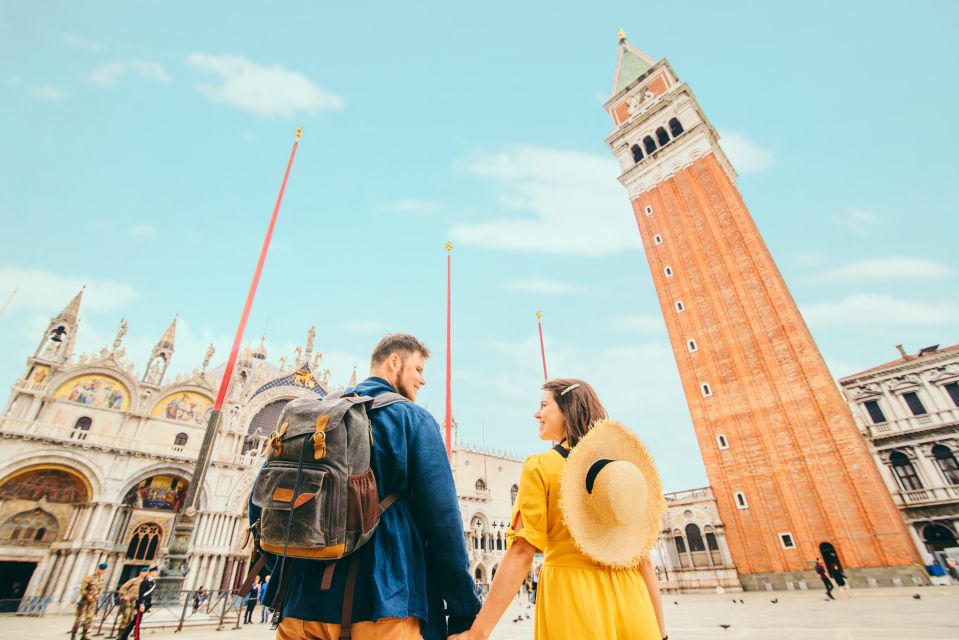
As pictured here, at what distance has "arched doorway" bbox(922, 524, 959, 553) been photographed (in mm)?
19328

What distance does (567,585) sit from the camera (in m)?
2.09

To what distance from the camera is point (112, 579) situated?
1886 cm

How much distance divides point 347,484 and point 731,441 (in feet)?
84.6

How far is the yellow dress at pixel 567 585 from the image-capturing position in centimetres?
199

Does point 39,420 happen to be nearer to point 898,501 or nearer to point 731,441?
point 731,441

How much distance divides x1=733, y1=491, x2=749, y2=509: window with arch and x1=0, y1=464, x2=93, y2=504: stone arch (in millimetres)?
30203

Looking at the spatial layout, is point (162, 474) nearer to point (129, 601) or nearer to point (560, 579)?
point (129, 601)

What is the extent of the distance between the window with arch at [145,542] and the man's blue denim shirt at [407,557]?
83.9ft

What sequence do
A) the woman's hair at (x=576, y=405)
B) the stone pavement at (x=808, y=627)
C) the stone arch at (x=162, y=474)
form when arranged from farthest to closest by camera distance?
the stone arch at (x=162, y=474) < the stone pavement at (x=808, y=627) < the woman's hair at (x=576, y=405)

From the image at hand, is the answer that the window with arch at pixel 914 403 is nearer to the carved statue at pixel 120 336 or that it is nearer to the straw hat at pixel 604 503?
the straw hat at pixel 604 503

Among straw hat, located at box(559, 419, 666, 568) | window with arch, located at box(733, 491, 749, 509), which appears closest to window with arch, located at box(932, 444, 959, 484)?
window with arch, located at box(733, 491, 749, 509)

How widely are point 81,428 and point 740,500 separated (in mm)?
32333

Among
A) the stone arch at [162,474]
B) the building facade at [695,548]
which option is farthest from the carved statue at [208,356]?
the building facade at [695,548]

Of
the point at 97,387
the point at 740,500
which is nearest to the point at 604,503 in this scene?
the point at 740,500
